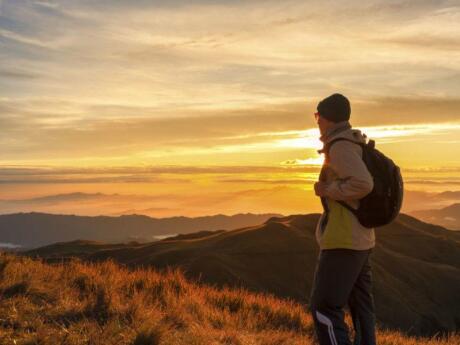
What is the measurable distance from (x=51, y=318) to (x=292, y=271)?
158 feet

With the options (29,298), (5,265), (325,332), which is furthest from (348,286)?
(5,265)

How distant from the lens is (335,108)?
593 cm

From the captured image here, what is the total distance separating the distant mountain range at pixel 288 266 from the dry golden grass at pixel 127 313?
104 ft

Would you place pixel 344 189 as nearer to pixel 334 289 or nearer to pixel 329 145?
pixel 329 145

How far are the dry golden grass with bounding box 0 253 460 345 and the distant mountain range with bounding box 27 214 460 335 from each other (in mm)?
31668

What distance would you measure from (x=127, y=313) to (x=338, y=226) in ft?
11.6

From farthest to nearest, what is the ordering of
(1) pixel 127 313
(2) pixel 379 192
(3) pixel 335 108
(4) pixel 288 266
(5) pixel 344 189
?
1. (4) pixel 288 266
2. (1) pixel 127 313
3. (3) pixel 335 108
4. (2) pixel 379 192
5. (5) pixel 344 189

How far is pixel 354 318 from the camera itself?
6500 millimetres

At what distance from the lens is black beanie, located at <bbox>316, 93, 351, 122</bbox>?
19.5 ft

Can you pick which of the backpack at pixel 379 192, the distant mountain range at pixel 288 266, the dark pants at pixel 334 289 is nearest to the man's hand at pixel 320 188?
the backpack at pixel 379 192

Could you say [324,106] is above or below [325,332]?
above

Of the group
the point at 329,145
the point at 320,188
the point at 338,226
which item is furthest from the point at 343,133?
the point at 338,226

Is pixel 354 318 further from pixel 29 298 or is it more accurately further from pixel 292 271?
pixel 292 271

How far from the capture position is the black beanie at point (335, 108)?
5930mm
